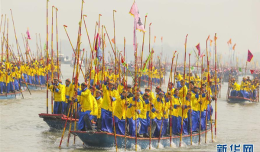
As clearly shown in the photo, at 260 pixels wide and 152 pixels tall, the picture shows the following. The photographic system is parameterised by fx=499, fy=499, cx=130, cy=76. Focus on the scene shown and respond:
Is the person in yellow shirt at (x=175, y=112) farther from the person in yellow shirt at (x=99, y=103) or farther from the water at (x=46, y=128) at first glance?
the person in yellow shirt at (x=99, y=103)

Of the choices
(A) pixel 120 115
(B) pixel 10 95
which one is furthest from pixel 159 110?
(B) pixel 10 95

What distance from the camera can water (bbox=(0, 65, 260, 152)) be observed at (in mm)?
17594

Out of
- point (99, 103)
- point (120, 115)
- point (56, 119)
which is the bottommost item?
point (56, 119)

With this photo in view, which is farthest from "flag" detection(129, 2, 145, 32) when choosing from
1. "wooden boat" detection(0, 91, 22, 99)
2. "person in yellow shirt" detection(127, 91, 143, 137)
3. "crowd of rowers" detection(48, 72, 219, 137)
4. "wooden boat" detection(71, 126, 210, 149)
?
"wooden boat" detection(0, 91, 22, 99)

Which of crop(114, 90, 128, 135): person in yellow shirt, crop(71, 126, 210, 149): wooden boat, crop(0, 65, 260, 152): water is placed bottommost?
crop(0, 65, 260, 152): water

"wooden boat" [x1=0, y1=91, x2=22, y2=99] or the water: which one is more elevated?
"wooden boat" [x1=0, y1=91, x2=22, y2=99]

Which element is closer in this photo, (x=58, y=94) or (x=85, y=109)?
(x=85, y=109)

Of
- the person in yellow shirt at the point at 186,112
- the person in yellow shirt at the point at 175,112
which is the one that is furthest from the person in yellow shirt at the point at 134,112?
the person in yellow shirt at the point at 186,112

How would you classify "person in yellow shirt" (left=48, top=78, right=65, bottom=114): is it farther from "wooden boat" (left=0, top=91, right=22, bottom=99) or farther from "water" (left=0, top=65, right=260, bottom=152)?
"wooden boat" (left=0, top=91, right=22, bottom=99)

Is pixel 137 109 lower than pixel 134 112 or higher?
higher

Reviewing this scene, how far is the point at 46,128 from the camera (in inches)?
853

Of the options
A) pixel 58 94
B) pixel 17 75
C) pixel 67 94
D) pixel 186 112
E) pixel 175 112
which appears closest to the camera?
pixel 175 112

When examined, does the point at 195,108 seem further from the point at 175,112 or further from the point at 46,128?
the point at 46,128

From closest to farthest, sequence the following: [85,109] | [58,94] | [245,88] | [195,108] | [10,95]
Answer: [85,109], [195,108], [58,94], [10,95], [245,88]
